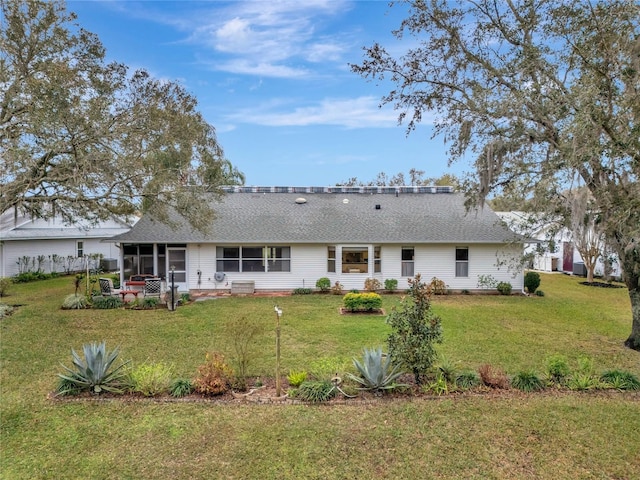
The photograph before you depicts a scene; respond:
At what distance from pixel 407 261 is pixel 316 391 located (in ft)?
42.0

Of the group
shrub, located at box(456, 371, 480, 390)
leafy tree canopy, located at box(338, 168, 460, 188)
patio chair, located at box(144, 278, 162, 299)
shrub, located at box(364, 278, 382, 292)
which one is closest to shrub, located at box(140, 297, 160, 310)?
patio chair, located at box(144, 278, 162, 299)

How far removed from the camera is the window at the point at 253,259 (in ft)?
58.7

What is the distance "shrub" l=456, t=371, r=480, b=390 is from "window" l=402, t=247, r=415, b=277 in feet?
37.9

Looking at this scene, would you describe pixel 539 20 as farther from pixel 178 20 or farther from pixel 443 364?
pixel 178 20

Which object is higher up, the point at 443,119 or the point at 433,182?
the point at 433,182

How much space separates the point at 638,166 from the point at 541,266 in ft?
82.2

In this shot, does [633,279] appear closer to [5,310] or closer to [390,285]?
[390,285]

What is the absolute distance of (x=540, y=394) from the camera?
6414 mm

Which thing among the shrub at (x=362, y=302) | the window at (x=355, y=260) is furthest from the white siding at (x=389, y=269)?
the shrub at (x=362, y=302)

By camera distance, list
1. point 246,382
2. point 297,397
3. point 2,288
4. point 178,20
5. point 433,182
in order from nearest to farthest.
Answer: point 297,397 < point 246,382 < point 178,20 < point 2,288 < point 433,182

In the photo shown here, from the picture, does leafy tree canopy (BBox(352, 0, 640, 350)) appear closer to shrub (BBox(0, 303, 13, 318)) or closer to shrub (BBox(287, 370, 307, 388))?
shrub (BBox(287, 370, 307, 388))

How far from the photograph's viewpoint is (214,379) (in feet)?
20.8

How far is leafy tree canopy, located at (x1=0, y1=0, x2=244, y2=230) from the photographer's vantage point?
34.9 ft

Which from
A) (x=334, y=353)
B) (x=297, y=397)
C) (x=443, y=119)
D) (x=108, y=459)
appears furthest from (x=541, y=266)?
(x=108, y=459)
